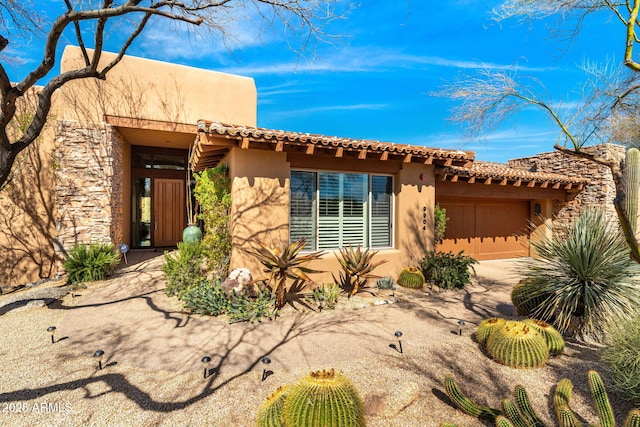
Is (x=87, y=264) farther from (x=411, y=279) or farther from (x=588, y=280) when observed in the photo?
(x=588, y=280)

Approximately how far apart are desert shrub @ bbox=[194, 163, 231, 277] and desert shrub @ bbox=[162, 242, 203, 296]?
11.8 inches

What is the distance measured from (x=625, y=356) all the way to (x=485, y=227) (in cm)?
998

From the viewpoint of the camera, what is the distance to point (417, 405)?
124 inches

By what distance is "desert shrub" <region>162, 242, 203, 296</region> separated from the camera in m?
6.86

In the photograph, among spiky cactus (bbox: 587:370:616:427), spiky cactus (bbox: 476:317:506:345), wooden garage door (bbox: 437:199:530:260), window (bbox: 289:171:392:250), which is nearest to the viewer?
spiky cactus (bbox: 587:370:616:427)

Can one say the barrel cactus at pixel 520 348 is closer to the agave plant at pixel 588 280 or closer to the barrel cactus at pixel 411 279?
the agave plant at pixel 588 280

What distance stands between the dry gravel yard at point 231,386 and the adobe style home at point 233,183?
2.83 m

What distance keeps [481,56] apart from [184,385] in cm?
815

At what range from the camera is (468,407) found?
9.75 ft

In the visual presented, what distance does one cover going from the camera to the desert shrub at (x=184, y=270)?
6863 millimetres

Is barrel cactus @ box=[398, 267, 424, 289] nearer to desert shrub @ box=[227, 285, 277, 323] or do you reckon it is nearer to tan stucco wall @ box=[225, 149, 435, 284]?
tan stucco wall @ box=[225, 149, 435, 284]

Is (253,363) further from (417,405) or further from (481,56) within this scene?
(481,56)

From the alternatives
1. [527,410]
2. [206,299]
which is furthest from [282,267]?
[527,410]

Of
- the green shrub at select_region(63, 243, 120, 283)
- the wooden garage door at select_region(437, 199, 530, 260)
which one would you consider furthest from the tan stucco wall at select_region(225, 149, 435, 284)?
the green shrub at select_region(63, 243, 120, 283)
